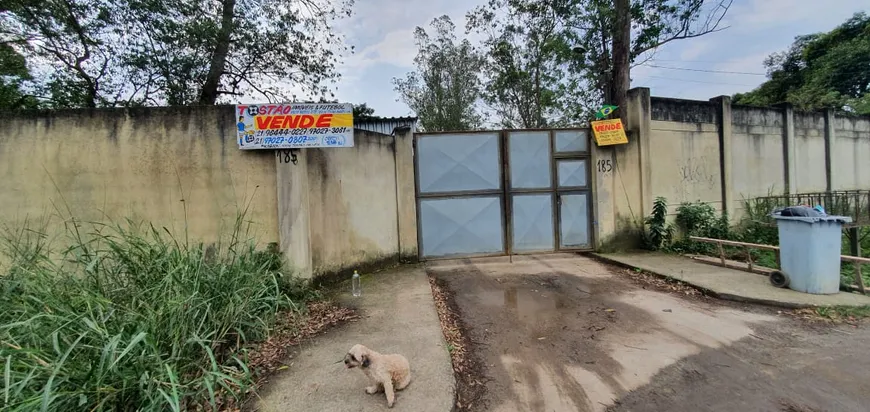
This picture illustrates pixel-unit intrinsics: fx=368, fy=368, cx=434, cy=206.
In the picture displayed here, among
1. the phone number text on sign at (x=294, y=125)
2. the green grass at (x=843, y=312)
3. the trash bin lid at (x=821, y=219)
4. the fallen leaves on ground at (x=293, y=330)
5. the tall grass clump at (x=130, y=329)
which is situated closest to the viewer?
the tall grass clump at (x=130, y=329)

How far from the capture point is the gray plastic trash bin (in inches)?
151

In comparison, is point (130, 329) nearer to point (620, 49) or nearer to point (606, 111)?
point (606, 111)

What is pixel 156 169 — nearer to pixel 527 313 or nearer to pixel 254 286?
pixel 254 286

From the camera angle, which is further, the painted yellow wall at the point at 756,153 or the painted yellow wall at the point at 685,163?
the painted yellow wall at the point at 756,153

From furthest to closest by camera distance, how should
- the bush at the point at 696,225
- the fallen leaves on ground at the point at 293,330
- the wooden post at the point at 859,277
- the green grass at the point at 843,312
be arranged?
the bush at the point at 696,225 < the wooden post at the point at 859,277 < the green grass at the point at 843,312 < the fallen leaves on ground at the point at 293,330

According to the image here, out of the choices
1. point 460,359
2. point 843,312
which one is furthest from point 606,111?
point 460,359

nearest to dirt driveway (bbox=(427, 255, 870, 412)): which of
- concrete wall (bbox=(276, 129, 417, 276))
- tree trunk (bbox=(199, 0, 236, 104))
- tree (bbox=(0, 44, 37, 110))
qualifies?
concrete wall (bbox=(276, 129, 417, 276))

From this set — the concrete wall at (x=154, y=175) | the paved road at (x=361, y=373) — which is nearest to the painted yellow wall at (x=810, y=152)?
the paved road at (x=361, y=373)

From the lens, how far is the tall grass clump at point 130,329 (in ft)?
6.26

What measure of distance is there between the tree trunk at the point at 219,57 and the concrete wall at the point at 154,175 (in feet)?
13.7

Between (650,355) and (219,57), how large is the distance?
9.28 m

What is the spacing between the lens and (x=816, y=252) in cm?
390

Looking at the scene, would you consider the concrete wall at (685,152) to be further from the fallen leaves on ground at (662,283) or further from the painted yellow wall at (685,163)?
the fallen leaves on ground at (662,283)

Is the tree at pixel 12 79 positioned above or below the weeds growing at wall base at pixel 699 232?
above
